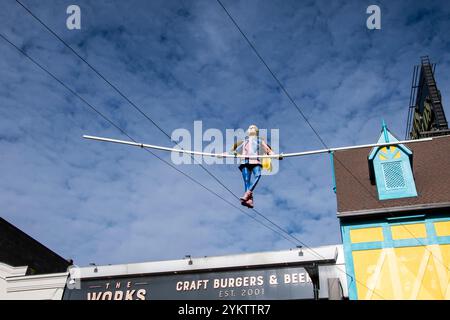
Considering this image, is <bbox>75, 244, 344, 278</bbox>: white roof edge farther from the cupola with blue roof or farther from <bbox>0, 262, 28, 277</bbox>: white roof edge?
the cupola with blue roof

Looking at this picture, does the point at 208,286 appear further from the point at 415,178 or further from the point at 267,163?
the point at 415,178

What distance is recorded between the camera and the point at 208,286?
547 inches

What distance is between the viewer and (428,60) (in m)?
25.2

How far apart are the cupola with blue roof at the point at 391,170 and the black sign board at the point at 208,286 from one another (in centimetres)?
406

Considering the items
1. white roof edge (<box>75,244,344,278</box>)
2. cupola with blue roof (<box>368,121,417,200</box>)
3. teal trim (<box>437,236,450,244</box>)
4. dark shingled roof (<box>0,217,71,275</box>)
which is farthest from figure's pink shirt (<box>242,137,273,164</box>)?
dark shingled roof (<box>0,217,71,275</box>)

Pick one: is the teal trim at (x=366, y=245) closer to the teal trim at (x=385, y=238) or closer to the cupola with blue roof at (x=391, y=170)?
the teal trim at (x=385, y=238)

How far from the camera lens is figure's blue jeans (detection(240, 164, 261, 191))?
8.88 meters

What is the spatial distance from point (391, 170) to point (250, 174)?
24.5 ft

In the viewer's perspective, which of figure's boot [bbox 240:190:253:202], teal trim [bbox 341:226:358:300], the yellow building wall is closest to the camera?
figure's boot [bbox 240:190:253:202]

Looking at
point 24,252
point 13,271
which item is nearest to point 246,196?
point 13,271

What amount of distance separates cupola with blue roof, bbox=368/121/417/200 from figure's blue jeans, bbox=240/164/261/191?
677 cm

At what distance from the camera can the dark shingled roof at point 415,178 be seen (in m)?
13.2

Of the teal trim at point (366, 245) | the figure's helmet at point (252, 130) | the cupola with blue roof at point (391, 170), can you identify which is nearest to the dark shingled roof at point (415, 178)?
the cupola with blue roof at point (391, 170)
